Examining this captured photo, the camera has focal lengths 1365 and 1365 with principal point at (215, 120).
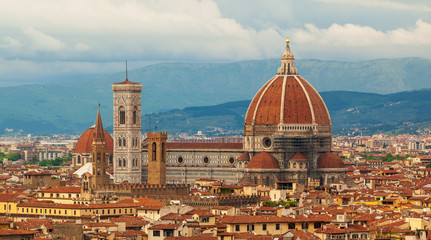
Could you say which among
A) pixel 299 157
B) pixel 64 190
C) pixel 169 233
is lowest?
pixel 169 233

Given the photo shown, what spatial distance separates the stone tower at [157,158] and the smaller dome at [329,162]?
18075mm

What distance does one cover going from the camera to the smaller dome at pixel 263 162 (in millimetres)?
147250

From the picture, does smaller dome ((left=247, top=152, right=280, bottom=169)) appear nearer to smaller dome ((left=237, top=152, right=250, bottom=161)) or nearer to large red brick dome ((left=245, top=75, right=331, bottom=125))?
smaller dome ((left=237, top=152, right=250, bottom=161))

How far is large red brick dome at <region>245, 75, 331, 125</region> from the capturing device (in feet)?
500

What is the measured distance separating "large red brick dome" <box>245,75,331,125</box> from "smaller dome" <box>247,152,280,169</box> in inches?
219

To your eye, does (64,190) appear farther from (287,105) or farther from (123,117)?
(287,105)

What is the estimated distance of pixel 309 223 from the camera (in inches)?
2987

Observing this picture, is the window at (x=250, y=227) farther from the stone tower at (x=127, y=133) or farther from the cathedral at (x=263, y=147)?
the stone tower at (x=127, y=133)

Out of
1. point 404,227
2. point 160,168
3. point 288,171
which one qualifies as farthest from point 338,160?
point 404,227

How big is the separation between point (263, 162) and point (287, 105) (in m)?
8.40

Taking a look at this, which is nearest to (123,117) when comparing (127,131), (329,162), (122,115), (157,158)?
(122,115)

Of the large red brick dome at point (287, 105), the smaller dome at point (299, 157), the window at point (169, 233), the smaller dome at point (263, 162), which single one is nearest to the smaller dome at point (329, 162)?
the smaller dome at point (299, 157)

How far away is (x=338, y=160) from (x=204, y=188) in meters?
28.2

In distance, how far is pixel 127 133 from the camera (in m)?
154
